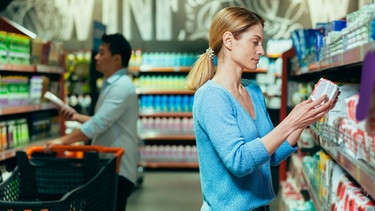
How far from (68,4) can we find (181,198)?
4.78m

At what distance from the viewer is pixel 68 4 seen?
418 inches

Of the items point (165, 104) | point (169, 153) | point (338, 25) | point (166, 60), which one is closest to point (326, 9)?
point (166, 60)

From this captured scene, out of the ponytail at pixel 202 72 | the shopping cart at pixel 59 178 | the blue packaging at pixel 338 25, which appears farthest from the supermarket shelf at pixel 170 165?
the ponytail at pixel 202 72

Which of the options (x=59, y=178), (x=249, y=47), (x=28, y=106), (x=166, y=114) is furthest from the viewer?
(x=166, y=114)

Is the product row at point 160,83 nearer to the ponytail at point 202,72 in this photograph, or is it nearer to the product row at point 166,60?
the product row at point 166,60

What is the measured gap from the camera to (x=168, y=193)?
313 inches

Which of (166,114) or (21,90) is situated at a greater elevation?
(21,90)

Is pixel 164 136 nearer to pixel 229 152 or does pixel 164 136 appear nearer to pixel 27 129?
pixel 27 129

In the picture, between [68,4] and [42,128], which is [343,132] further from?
[68,4]

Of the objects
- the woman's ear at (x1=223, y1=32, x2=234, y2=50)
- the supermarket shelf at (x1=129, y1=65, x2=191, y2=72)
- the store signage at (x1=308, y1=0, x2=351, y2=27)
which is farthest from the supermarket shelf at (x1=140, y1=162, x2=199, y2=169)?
the woman's ear at (x1=223, y1=32, x2=234, y2=50)

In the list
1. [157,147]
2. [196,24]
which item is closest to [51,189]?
[157,147]

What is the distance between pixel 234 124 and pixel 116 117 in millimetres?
2050

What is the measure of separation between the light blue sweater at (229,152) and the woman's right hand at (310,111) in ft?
0.47

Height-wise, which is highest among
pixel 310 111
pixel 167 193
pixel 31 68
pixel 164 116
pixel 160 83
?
pixel 31 68
